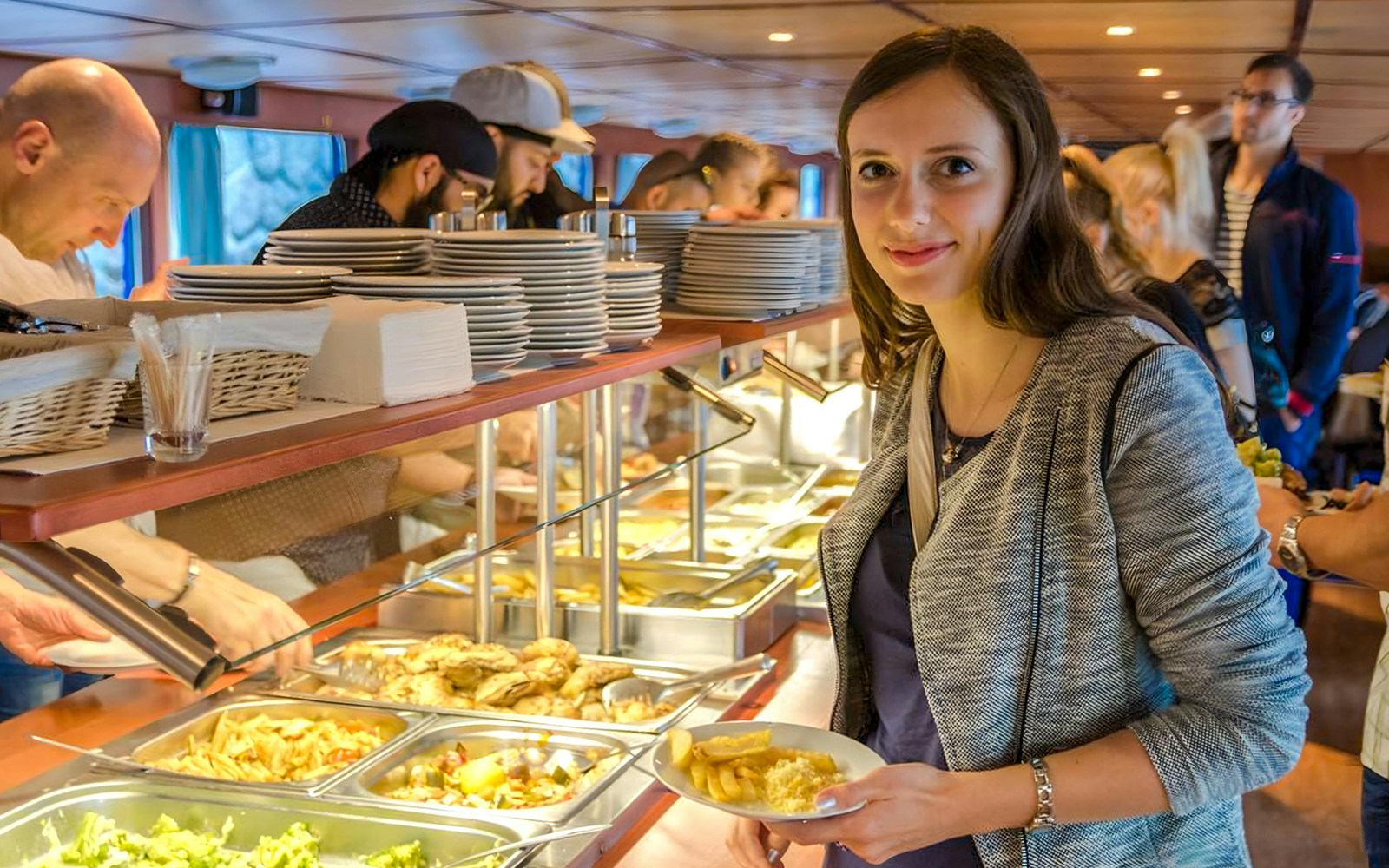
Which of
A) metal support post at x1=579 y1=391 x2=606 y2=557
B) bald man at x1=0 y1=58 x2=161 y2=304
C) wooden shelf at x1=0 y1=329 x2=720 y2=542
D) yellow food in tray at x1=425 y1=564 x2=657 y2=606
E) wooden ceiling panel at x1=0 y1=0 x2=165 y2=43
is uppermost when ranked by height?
wooden ceiling panel at x1=0 y1=0 x2=165 y2=43

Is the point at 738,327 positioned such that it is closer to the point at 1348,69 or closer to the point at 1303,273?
the point at 1303,273

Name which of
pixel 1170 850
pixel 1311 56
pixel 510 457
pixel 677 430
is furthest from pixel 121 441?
pixel 1311 56

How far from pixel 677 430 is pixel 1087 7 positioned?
2.72 meters

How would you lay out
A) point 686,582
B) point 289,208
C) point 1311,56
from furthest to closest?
1. point 289,208
2. point 1311,56
3. point 686,582

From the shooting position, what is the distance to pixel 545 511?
2.11 meters

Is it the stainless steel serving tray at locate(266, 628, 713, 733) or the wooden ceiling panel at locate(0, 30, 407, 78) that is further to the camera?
the wooden ceiling panel at locate(0, 30, 407, 78)

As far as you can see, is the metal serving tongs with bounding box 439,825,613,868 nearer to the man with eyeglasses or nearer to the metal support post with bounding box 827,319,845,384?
the metal support post with bounding box 827,319,845,384

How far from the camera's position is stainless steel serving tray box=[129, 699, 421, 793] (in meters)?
1.96

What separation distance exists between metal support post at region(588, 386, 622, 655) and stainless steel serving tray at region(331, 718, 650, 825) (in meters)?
0.48

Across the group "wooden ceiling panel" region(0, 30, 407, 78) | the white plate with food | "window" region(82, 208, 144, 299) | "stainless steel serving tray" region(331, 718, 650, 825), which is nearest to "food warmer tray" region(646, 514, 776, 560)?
"stainless steel serving tray" region(331, 718, 650, 825)

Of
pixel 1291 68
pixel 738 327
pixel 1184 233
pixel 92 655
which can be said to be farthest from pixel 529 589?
pixel 1291 68

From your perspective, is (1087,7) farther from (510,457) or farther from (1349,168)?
(1349,168)

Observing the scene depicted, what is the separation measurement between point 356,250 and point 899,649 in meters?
1.14

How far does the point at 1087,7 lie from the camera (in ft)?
15.1
